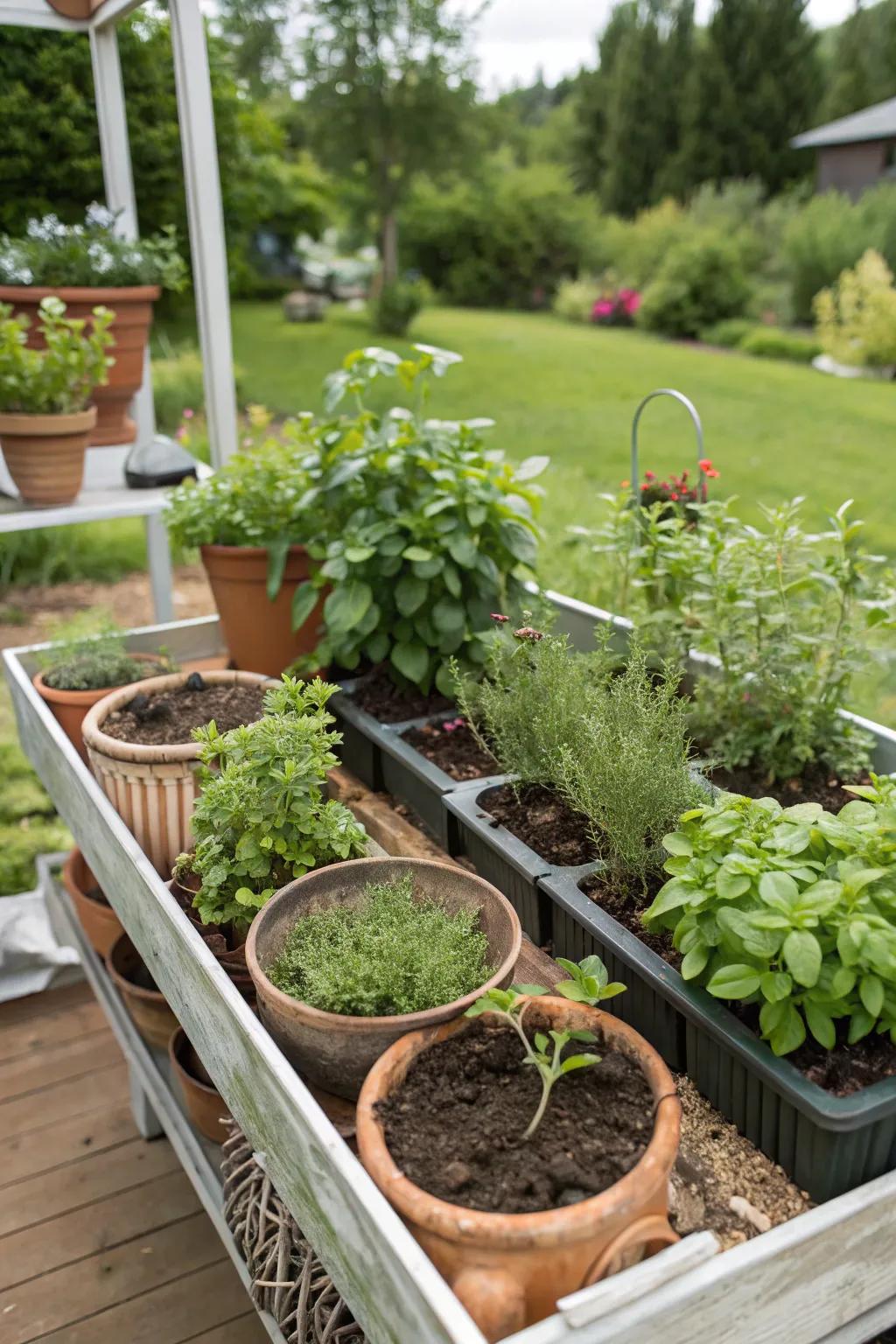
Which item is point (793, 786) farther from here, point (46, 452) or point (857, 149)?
point (857, 149)

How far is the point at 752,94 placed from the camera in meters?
19.0

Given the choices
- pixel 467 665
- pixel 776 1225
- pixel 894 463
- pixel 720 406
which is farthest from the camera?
pixel 720 406

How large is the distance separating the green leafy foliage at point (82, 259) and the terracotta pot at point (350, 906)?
5.90 feet

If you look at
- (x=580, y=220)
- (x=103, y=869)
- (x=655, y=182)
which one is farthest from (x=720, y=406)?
(x=655, y=182)

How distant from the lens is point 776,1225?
3.24ft

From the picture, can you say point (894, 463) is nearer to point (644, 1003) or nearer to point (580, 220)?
point (644, 1003)

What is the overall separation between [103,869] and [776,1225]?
1.17 metres

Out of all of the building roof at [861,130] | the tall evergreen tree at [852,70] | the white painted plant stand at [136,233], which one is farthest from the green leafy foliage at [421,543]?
the tall evergreen tree at [852,70]

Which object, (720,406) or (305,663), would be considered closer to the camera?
(305,663)

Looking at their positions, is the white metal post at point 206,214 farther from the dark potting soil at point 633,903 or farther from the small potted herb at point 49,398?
the dark potting soil at point 633,903

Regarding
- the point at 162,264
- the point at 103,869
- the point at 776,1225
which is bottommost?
the point at 103,869

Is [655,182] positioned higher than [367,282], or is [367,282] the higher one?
[655,182]

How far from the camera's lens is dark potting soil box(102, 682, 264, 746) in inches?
71.5

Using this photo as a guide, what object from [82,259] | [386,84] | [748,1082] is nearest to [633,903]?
[748,1082]
